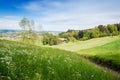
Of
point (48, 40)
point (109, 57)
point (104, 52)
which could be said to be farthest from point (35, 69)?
point (48, 40)

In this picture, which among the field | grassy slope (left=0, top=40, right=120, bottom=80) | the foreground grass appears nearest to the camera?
grassy slope (left=0, top=40, right=120, bottom=80)

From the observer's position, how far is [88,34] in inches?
7692

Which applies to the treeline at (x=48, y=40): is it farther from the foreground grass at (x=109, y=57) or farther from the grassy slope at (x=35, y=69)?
the grassy slope at (x=35, y=69)

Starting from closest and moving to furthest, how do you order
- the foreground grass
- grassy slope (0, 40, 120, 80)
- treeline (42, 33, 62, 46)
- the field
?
1. grassy slope (0, 40, 120, 80)
2. the foreground grass
3. the field
4. treeline (42, 33, 62, 46)

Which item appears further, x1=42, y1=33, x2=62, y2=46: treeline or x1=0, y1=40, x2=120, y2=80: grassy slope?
x1=42, y1=33, x2=62, y2=46: treeline

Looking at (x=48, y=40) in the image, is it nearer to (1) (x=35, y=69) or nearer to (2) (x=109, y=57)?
(2) (x=109, y=57)

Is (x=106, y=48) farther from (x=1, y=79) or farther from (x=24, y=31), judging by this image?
(x=1, y=79)

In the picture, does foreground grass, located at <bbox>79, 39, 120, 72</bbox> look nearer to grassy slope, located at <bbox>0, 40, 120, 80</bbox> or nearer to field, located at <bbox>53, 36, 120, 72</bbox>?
field, located at <bbox>53, 36, 120, 72</bbox>

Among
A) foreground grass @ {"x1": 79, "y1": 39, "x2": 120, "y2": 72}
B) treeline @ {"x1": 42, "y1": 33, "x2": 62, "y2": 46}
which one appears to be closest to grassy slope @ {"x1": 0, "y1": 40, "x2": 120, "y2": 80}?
foreground grass @ {"x1": 79, "y1": 39, "x2": 120, "y2": 72}

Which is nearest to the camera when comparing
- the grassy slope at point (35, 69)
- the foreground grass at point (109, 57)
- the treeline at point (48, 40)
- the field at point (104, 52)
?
the grassy slope at point (35, 69)

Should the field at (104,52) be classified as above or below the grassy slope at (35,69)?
below

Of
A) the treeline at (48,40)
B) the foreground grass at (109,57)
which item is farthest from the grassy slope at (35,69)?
the treeline at (48,40)

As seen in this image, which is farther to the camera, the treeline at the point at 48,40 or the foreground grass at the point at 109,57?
the treeline at the point at 48,40

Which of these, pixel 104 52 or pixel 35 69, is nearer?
pixel 35 69
